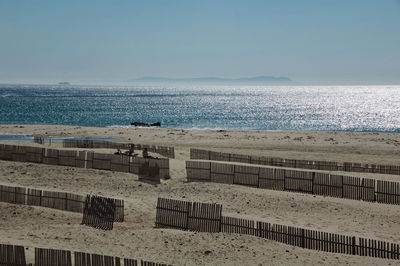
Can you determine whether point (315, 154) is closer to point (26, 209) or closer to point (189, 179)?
point (189, 179)

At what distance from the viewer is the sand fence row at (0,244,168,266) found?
13.5 meters

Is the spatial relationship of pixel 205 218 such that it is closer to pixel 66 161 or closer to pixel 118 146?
pixel 66 161

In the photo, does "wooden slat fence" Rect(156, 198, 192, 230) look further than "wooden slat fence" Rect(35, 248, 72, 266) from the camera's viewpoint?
Yes

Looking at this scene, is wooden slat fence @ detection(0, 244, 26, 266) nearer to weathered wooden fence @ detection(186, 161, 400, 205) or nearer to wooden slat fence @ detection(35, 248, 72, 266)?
wooden slat fence @ detection(35, 248, 72, 266)

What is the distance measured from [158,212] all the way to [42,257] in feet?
20.3

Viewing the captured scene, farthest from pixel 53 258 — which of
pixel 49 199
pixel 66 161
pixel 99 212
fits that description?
pixel 66 161

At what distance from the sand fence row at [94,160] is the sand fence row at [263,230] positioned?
9362mm

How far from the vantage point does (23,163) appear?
3228 centimetres

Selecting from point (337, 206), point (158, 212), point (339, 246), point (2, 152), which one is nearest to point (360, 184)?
point (337, 206)

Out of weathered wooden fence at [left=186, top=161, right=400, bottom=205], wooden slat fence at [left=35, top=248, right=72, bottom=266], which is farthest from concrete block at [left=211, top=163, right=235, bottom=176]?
wooden slat fence at [left=35, top=248, right=72, bottom=266]

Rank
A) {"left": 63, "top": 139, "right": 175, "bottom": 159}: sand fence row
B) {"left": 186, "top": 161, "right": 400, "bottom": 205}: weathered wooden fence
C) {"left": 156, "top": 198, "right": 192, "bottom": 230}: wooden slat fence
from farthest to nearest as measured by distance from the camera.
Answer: {"left": 63, "top": 139, "right": 175, "bottom": 159}: sand fence row
{"left": 186, "top": 161, "right": 400, "bottom": 205}: weathered wooden fence
{"left": 156, "top": 198, "right": 192, "bottom": 230}: wooden slat fence

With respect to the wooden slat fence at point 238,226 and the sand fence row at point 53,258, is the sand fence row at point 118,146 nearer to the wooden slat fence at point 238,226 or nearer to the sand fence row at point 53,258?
the wooden slat fence at point 238,226

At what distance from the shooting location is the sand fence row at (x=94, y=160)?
29031 mm

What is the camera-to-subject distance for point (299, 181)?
26.2m
